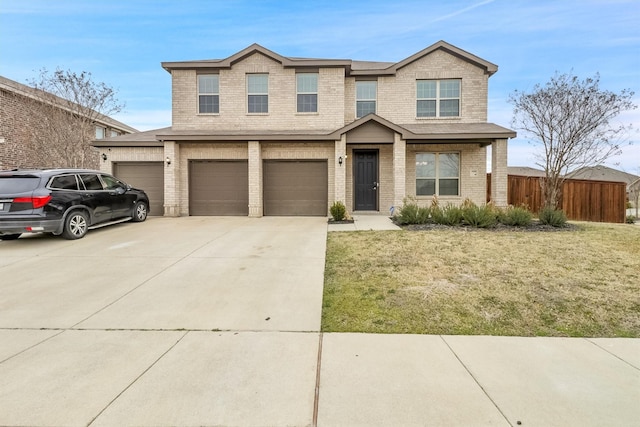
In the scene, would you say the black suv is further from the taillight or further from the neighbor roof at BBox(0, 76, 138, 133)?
the neighbor roof at BBox(0, 76, 138, 133)

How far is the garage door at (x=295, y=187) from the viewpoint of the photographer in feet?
45.1

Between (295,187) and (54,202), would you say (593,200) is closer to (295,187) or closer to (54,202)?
(295,187)

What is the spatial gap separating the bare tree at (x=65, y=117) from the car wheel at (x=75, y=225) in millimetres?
10738

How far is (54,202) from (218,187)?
632 centimetres

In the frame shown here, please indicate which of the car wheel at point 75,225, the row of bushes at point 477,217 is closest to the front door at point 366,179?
the row of bushes at point 477,217

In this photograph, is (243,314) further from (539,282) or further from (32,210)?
(32,210)

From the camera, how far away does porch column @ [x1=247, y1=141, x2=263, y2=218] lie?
43.3 ft

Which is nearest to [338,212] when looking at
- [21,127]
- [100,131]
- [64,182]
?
[64,182]

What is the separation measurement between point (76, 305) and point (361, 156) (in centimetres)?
1163

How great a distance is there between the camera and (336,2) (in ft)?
41.0

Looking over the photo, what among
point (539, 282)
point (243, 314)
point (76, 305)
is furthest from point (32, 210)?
point (539, 282)

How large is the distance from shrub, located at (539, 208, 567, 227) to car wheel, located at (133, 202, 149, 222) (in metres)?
13.0

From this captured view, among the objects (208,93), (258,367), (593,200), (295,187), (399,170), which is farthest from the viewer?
(593,200)

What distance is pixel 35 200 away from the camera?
7.80 metres
